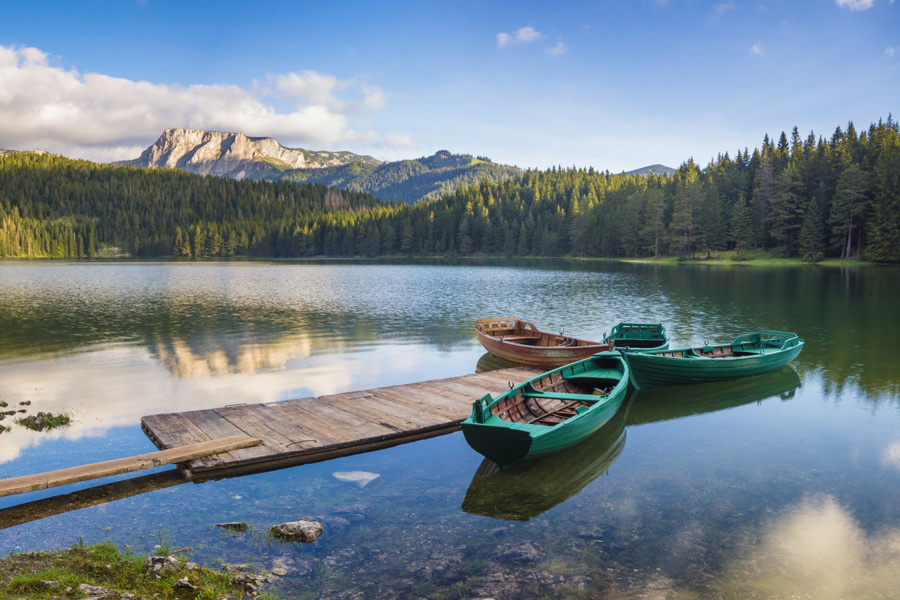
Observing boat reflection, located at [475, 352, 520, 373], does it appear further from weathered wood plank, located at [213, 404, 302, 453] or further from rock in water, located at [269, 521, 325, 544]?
rock in water, located at [269, 521, 325, 544]

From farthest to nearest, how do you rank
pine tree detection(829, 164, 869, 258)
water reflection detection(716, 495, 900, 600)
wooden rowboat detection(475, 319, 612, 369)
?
1. pine tree detection(829, 164, 869, 258)
2. wooden rowboat detection(475, 319, 612, 369)
3. water reflection detection(716, 495, 900, 600)

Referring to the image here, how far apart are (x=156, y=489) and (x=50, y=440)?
5.62 m

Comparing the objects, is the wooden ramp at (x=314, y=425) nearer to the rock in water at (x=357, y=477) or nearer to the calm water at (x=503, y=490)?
the calm water at (x=503, y=490)

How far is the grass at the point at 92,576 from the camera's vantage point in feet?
22.3

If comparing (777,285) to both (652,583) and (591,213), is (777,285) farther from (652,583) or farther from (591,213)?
(591,213)

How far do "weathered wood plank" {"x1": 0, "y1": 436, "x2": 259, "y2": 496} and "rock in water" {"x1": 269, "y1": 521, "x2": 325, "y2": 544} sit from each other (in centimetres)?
362

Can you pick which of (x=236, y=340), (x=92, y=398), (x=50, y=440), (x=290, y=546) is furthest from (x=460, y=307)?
(x=290, y=546)

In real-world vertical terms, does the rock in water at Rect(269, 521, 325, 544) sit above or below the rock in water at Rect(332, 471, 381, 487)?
above

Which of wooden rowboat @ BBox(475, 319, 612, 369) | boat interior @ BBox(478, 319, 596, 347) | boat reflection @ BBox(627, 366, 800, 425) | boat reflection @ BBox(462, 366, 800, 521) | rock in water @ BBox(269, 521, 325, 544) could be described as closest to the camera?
rock in water @ BBox(269, 521, 325, 544)

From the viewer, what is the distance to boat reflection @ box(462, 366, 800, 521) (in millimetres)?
10969

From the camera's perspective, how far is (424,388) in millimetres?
18844

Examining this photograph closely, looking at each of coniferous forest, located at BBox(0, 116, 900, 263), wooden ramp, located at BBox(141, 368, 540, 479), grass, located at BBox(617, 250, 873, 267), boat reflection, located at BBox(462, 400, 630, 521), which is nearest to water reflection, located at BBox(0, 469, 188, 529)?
wooden ramp, located at BBox(141, 368, 540, 479)

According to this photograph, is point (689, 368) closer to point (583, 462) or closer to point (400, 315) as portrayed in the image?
point (583, 462)

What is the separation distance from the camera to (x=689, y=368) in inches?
781
